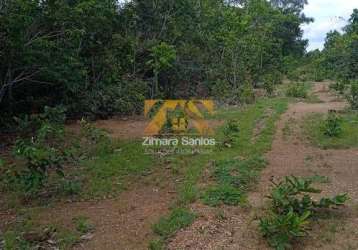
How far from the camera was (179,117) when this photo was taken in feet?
27.7

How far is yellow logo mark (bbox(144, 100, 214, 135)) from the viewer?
8.30m

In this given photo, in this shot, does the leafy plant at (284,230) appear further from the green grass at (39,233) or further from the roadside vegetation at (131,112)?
the green grass at (39,233)

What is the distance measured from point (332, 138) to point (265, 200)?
11.7ft

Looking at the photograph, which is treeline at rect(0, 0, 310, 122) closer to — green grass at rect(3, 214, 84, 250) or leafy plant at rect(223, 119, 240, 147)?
leafy plant at rect(223, 119, 240, 147)

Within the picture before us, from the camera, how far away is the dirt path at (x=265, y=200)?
364 centimetres

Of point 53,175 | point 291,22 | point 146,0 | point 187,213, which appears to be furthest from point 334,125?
point 291,22

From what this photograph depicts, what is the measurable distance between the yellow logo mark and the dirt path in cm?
206

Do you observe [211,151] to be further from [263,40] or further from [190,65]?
[263,40]

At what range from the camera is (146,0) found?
12133 millimetres

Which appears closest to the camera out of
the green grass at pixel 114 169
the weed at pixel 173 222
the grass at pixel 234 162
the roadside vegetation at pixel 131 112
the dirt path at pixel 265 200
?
the dirt path at pixel 265 200

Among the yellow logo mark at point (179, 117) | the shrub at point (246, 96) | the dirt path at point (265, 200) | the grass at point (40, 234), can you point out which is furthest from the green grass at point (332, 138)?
the grass at point (40, 234)

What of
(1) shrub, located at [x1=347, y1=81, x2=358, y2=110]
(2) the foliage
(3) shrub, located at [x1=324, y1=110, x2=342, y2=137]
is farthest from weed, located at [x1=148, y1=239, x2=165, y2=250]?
(1) shrub, located at [x1=347, y1=81, x2=358, y2=110]

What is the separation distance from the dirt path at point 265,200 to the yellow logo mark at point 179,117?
2.06m

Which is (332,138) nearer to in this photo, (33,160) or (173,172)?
(173,172)
